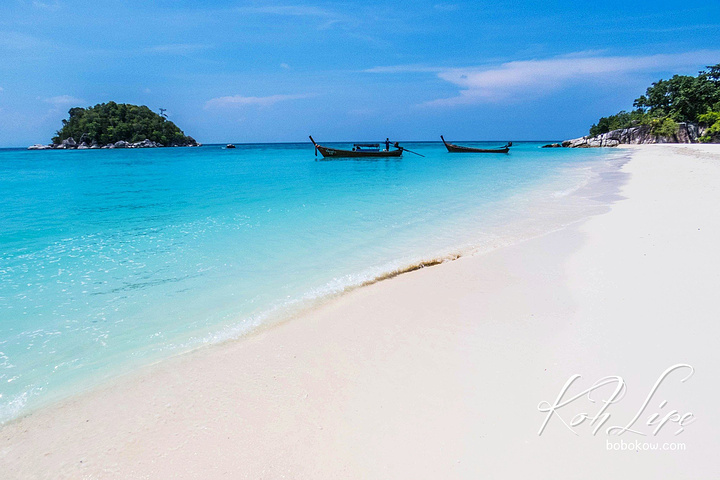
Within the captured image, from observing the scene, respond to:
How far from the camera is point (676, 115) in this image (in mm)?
54094

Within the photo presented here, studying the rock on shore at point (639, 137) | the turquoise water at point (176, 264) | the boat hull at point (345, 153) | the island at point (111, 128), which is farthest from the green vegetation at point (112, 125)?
the rock on shore at point (639, 137)

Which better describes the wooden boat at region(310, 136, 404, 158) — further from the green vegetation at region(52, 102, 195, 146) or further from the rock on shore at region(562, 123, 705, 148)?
the green vegetation at region(52, 102, 195, 146)

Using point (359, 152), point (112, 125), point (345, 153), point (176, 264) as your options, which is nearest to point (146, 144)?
point (112, 125)

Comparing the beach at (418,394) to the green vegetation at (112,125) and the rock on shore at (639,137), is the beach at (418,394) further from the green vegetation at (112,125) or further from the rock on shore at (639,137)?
the green vegetation at (112,125)

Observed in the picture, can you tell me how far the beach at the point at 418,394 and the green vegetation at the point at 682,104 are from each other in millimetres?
57723

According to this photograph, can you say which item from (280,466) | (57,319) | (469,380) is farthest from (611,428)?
(57,319)

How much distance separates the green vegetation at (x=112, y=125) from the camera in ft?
336

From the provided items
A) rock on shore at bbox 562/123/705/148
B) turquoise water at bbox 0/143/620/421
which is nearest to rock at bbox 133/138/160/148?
turquoise water at bbox 0/143/620/421

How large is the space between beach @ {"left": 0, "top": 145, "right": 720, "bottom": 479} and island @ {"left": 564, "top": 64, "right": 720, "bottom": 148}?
5753 cm

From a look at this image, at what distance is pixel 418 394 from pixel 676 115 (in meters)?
72.4

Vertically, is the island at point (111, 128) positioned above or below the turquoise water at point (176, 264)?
above

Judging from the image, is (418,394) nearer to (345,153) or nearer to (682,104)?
(345,153)

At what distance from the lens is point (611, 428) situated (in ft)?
8.13

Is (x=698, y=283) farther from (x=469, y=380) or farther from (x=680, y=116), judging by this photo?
(x=680, y=116)
